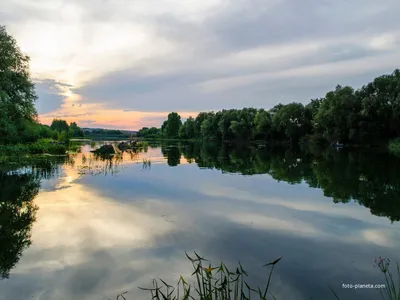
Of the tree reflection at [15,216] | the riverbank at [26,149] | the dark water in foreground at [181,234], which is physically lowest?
the dark water in foreground at [181,234]

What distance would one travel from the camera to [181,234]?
10016 millimetres

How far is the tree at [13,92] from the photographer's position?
3147 cm

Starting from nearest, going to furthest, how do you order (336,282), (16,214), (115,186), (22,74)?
1. (336,282)
2. (16,214)
3. (115,186)
4. (22,74)

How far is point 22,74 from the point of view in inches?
1407

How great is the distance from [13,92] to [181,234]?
32.6m

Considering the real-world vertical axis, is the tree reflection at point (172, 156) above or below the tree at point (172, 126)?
below

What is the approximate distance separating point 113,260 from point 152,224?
10.1ft

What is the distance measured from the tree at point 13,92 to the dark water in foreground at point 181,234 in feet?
49.7

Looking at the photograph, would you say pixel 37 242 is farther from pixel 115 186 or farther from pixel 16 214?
pixel 115 186

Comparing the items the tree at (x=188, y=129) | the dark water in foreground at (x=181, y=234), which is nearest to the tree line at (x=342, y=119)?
the tree at (x=188, y=129)

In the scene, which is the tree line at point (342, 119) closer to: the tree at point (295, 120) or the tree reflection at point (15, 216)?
the tree at point (295, 120)

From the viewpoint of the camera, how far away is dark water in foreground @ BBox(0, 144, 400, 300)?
22.9 ft

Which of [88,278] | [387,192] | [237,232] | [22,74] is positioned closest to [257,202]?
[237,232]

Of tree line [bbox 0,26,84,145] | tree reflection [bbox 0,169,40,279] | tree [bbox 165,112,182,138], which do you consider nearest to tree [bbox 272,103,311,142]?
tree line [bbox 0,26,84,145]
